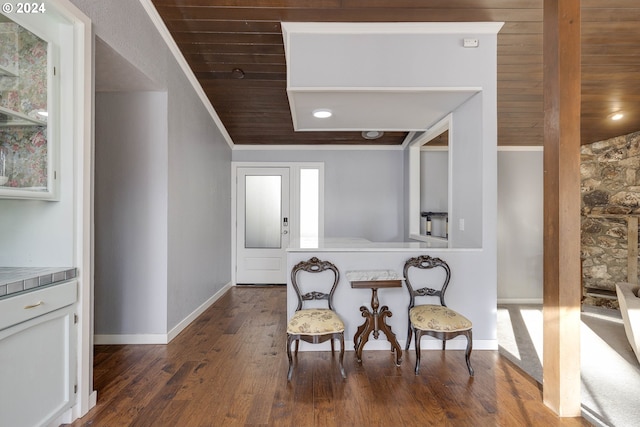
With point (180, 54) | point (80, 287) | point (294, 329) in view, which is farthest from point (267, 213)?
point (80, 287)

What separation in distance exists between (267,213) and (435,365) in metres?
3.77

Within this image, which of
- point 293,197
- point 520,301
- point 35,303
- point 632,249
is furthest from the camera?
point 293,197

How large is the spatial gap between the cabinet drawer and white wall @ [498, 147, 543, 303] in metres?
5.01

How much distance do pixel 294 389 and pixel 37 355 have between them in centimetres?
147

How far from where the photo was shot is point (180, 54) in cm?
352

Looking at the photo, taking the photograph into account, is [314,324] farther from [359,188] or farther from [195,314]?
[359,188]

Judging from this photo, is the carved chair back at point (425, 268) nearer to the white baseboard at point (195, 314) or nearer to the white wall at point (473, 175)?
the white wall at point (473, 175)

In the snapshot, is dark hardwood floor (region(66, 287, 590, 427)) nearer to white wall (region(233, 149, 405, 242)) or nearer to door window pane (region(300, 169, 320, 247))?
door window pane (region(300, 169, 320, 247))

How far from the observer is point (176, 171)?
350cm

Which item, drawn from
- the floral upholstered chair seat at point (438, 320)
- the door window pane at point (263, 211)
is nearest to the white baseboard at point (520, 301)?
the floral upholstered chair seat at point (438, 320)

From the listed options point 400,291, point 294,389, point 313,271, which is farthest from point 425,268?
point 294,389

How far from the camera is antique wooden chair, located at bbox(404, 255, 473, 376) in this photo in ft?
8.59

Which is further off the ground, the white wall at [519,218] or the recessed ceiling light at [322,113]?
the recessed ceiling light at [322,113]

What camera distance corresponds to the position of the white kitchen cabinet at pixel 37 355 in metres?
1.60
